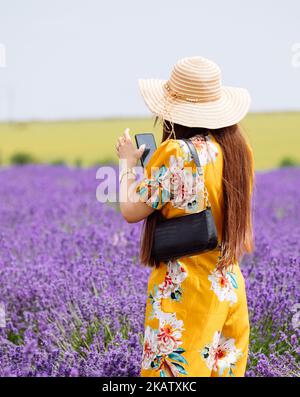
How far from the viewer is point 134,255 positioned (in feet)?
12.7

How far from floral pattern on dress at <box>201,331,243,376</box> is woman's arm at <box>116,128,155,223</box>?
47cm

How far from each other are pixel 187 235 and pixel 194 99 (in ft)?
1.50

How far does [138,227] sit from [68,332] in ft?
6.09

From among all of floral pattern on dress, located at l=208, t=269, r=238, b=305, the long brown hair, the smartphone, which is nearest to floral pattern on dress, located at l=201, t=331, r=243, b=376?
floral pattern on dress, located at l=208, t=269, r=238, b=305

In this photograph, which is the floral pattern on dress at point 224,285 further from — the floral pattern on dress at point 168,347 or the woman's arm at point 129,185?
the woman's arm at point 129,185

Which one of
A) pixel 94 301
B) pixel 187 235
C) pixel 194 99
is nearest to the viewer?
pixel 187 235


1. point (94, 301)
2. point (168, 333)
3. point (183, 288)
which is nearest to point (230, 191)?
point (183, 288)

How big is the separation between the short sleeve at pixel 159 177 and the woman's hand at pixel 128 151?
8 centimetres

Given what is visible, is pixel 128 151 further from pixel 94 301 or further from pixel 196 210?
pixel 94 301

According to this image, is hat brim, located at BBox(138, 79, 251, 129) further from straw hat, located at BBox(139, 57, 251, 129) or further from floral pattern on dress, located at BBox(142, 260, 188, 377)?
floral pattern on dress, located at BBox(142, 260, 188, 377)

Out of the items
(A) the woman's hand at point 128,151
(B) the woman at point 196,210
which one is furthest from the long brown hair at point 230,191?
(A) the woman's hand at point 128,151

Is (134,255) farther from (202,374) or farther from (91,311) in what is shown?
(202,374)

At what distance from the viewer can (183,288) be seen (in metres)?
2.26
